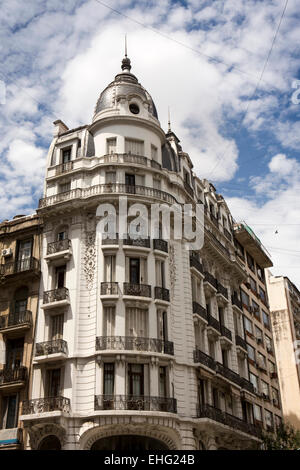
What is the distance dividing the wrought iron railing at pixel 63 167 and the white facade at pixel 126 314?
8cm

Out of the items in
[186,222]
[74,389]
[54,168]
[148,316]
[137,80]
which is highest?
[137,80]

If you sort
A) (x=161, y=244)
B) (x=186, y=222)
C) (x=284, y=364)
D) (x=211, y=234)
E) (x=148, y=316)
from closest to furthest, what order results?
(x=148, y=316)
(x=161, y=244)
(x=186, y=222)
(x=211, y=234)
(x=284, y=364)

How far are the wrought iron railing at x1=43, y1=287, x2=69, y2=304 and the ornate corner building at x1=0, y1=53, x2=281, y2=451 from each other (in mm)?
99

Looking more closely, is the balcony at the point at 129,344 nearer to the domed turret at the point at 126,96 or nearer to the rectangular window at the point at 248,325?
the domed turret at the point at 126,96

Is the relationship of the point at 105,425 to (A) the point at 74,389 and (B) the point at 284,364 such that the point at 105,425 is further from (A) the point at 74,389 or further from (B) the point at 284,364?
(B) the point at 284,364

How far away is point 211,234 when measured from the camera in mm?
45156

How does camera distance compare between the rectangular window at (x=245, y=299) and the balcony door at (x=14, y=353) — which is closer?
the balcony door at (x=14, y=353)

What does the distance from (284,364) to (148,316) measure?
37.0 m

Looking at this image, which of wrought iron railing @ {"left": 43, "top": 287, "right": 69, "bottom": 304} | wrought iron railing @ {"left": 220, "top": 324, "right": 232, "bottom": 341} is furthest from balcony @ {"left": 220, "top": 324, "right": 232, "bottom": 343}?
wrought iron railing @ {"left": 43, "top": 287, "right": 69, "bottom": 304}

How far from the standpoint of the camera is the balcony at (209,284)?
4268 cm

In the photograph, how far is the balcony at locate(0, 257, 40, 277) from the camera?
3841cm

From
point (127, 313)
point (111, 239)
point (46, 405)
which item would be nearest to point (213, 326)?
point (127, 313)

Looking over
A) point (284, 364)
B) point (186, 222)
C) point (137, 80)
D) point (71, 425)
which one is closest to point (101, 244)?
point (186, 222)

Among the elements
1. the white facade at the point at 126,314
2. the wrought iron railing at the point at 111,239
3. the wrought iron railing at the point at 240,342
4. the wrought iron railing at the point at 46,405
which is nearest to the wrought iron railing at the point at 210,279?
the white facade at the point at 126,314
